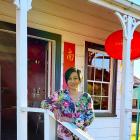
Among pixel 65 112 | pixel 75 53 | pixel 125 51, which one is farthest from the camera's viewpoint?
pixel 75 53

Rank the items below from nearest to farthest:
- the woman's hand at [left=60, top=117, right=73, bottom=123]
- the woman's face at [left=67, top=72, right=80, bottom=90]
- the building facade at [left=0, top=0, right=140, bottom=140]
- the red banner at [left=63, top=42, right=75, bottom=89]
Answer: the woman's hand at [left=60, top=117, right=73, bottom=123] < the woman's face at [left=67, top=72, right=80, bottom=90] < the building facade at [left=0, top=0, right=140, bottom=140] < the red banner at [left=63, top=42, right=75, bottom=89]

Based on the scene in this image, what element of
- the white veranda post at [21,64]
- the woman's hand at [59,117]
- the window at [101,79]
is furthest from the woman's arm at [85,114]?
the window at [101,79]

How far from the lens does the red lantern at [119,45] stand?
527cm

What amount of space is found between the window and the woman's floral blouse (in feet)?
9.73

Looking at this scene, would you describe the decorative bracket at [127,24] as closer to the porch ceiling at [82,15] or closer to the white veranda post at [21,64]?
the porch ceiling at [82,15]

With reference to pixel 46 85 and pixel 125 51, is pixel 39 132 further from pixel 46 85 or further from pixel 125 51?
pixel 125 51

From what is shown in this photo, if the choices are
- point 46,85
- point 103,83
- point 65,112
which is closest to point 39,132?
point 46,85

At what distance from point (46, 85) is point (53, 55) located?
→ 0.55m

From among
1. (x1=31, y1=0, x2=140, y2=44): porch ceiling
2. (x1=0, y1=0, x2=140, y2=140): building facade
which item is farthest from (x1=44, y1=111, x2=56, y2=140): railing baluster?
(x1=31, y1=0, x2=140, y2=44): porch ceiling

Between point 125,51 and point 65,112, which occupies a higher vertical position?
point 125,51

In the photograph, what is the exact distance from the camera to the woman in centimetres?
311

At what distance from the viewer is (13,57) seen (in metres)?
5.32

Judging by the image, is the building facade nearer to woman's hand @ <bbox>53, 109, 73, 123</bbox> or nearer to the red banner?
the red banner

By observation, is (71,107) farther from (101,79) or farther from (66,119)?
(101,79)
